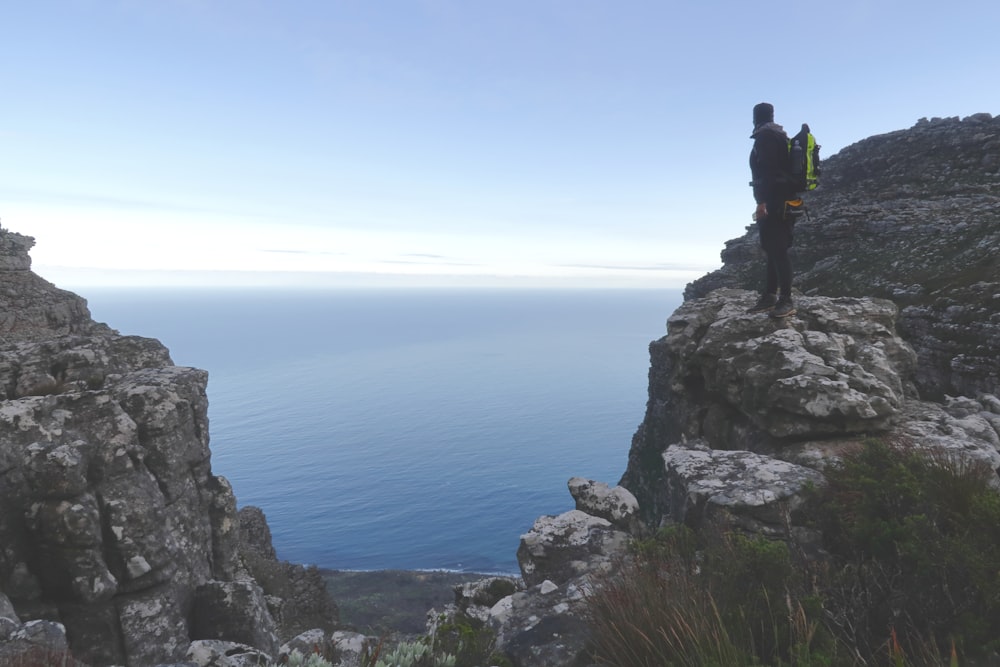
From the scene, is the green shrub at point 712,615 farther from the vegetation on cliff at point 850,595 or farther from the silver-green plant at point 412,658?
the silver-green plant at point 412,658

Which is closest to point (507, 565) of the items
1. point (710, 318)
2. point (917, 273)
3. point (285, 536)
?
point (285, 536)

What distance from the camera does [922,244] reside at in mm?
45094

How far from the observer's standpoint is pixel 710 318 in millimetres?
15602

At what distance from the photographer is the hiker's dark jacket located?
10898 millimetres

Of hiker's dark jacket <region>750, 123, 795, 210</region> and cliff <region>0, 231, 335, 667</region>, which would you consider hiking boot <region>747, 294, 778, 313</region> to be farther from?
cliff <region>0, 231, 335, 667</region>

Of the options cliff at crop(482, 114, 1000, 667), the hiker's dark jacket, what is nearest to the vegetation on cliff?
cliff at crop(482, 114, 1000, 667)

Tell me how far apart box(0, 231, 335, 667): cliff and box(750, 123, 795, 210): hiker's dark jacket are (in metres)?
14.4

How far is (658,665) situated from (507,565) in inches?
4656

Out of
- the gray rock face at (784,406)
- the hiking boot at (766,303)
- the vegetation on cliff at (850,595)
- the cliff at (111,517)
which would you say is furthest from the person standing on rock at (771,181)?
the cliff at (111,517)

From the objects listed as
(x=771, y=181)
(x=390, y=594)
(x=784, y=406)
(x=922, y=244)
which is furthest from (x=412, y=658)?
(x=390, y=594)

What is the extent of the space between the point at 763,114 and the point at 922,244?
155ft

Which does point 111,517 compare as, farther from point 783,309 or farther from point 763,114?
point 763,114

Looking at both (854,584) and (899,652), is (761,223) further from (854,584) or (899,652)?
(899,652)

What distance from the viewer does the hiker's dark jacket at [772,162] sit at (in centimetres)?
1090
